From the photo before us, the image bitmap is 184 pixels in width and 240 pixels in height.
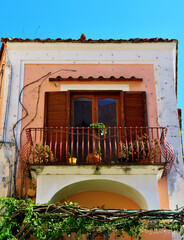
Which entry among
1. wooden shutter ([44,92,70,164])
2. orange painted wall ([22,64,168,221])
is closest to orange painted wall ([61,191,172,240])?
wooden shutter ([44,92,70,164])

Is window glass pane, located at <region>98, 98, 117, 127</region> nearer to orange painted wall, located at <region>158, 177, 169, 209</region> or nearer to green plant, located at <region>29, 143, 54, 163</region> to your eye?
green plant, located at <region>29, 143, 54, 163</region>

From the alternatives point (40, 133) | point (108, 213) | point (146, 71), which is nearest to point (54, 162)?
point (40, 133)

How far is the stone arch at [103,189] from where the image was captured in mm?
9617

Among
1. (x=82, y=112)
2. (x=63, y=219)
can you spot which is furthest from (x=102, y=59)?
(x=63, y=219)

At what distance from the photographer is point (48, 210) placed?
775 cm

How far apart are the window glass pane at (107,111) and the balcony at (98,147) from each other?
32cm

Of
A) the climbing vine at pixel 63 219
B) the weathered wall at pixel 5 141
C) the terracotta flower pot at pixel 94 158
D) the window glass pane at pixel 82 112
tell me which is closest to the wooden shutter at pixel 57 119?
the window glass pane at pixel 82 112

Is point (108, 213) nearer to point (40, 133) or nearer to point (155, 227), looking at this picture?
point (155, 227)

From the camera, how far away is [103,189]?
33.8 feet

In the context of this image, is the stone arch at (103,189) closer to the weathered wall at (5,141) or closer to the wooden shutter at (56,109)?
the weathered wall at (5,141)

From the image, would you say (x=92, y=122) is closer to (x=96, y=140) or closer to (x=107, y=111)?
(x=107, y=111)

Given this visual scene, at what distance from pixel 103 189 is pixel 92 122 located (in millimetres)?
1704

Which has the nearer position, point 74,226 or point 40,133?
point 74,226

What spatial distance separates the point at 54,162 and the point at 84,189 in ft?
3.30
